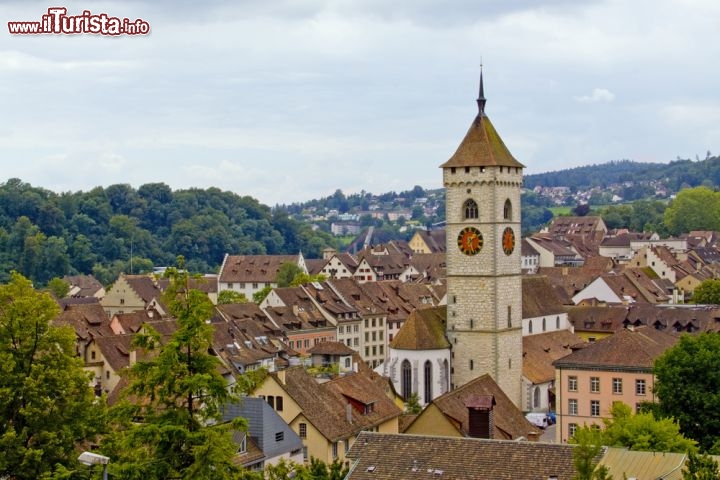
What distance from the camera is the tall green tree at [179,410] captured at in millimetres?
33219

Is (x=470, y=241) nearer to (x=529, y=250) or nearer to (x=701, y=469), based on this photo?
(x=701, y=469)

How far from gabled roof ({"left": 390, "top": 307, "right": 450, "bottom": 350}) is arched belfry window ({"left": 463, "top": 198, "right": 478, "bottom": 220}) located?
6683 mm

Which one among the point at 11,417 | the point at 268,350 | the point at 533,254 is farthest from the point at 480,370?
the point at 533,254

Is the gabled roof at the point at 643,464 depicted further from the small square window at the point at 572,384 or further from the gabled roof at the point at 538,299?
the gabled roof at the point at 538,299

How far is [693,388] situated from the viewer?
59.5m

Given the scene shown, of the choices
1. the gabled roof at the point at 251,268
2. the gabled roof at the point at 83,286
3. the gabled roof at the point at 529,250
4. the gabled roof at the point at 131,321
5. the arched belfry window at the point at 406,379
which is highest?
the gabled roof at the point at 529,250

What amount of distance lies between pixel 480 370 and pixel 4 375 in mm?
45895

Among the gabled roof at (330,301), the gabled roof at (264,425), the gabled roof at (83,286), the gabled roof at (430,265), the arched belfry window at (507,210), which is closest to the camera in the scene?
the gabled roof at (264,425)

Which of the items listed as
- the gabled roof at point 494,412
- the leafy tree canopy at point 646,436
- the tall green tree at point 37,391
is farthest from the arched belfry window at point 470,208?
the tall green tree at point 37,391

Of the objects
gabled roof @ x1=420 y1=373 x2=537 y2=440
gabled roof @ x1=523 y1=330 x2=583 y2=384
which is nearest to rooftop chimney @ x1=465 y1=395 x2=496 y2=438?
gabled roof @ x1=420 y1=373 x2=537 y2=440

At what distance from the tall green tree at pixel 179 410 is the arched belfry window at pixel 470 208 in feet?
169

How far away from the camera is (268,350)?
9219 cm

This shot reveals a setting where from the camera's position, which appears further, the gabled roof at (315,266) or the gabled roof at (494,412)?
the gabled roof at (315,266)

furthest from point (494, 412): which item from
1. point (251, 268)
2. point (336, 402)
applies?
point (251, 268)
